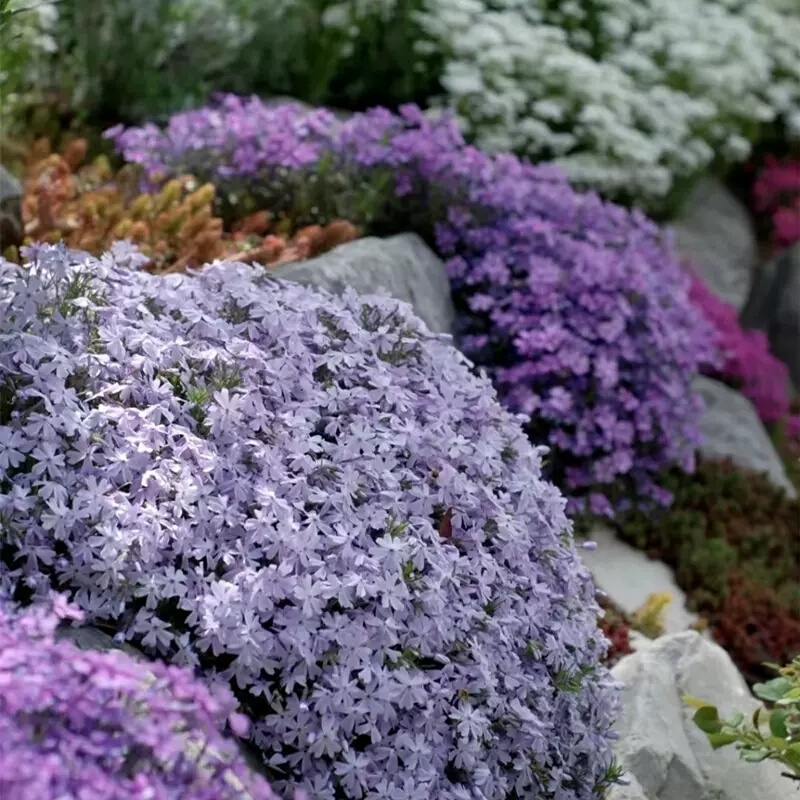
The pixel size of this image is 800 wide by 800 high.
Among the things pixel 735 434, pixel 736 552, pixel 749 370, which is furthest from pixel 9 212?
pixel 749 370

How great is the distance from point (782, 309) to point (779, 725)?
481cm

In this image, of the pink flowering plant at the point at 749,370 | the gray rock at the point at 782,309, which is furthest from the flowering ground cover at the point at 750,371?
the gray rock at the point at 782,309

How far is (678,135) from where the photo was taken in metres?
7.26

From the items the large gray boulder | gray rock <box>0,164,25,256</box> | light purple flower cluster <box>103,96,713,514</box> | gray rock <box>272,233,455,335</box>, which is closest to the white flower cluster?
light purple flower cluster <box>103,96,713,514</box>

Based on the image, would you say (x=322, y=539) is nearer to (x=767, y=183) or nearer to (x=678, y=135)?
(x=678, y=135)

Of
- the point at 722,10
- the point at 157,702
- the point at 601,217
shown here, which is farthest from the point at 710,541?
the point at 722,10

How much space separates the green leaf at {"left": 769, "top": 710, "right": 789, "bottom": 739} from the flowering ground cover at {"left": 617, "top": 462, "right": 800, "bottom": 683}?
158 cm

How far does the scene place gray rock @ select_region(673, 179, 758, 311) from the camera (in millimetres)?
8227

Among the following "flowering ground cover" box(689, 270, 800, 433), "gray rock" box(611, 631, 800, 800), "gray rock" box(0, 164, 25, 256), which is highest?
"gray rock" box(0, 164, 25, 256)

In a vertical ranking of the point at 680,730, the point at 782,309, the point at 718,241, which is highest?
the point at 680,730

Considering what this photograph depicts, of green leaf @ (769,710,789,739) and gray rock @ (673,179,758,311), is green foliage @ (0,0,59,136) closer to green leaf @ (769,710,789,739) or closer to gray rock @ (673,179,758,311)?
green leaf @ (769,710,789,739)

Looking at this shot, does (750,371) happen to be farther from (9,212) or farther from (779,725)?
(9,212)

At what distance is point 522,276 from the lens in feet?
16.4

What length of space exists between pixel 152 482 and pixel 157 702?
0.68 meters
